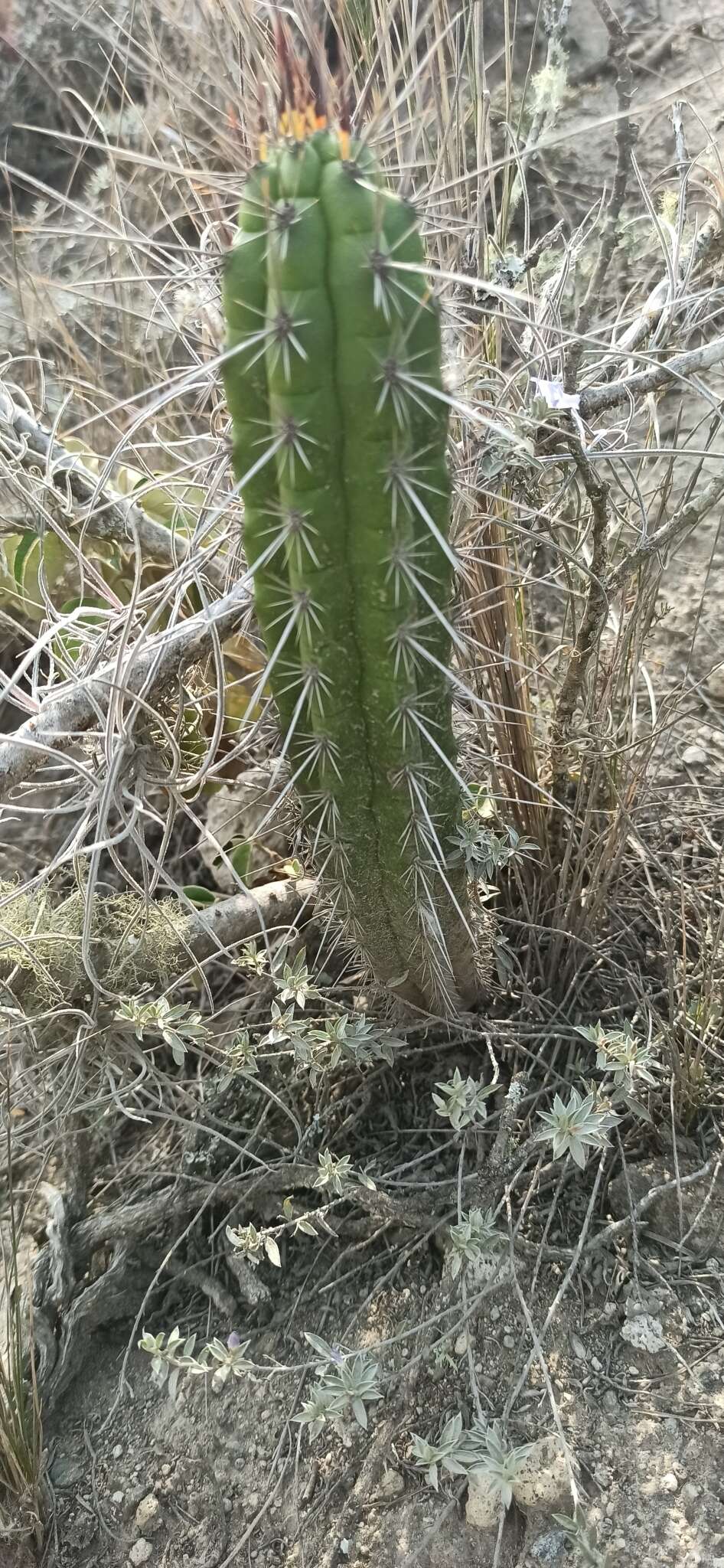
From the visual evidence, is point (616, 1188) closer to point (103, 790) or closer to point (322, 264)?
point (103, 790)

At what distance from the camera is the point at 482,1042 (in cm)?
135

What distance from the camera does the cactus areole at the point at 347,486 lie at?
2.39 ft

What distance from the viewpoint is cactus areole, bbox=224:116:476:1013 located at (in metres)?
0.73

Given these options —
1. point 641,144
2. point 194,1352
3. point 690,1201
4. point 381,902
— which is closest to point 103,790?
point 381,902

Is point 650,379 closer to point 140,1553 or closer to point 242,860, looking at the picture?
point 242,860

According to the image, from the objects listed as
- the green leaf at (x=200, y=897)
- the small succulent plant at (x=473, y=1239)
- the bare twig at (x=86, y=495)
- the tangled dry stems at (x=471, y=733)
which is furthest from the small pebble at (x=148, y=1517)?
the bare twig at (x=86, y=495)

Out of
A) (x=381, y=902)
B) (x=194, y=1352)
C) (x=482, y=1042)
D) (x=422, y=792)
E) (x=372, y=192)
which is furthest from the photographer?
(x=482, y=1042)

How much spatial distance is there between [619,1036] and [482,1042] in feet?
0.93

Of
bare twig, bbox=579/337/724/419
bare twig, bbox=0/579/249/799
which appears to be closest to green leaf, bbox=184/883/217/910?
bare twig, bbox=0/579/249/799

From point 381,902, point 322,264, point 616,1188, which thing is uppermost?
point 322,264

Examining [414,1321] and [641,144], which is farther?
[641,144]

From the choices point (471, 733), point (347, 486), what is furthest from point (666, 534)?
point (347, 486)

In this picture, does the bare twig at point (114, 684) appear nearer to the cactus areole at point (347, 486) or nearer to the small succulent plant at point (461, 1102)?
the cactus areole at point (347, 486)

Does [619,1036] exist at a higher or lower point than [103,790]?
lower
